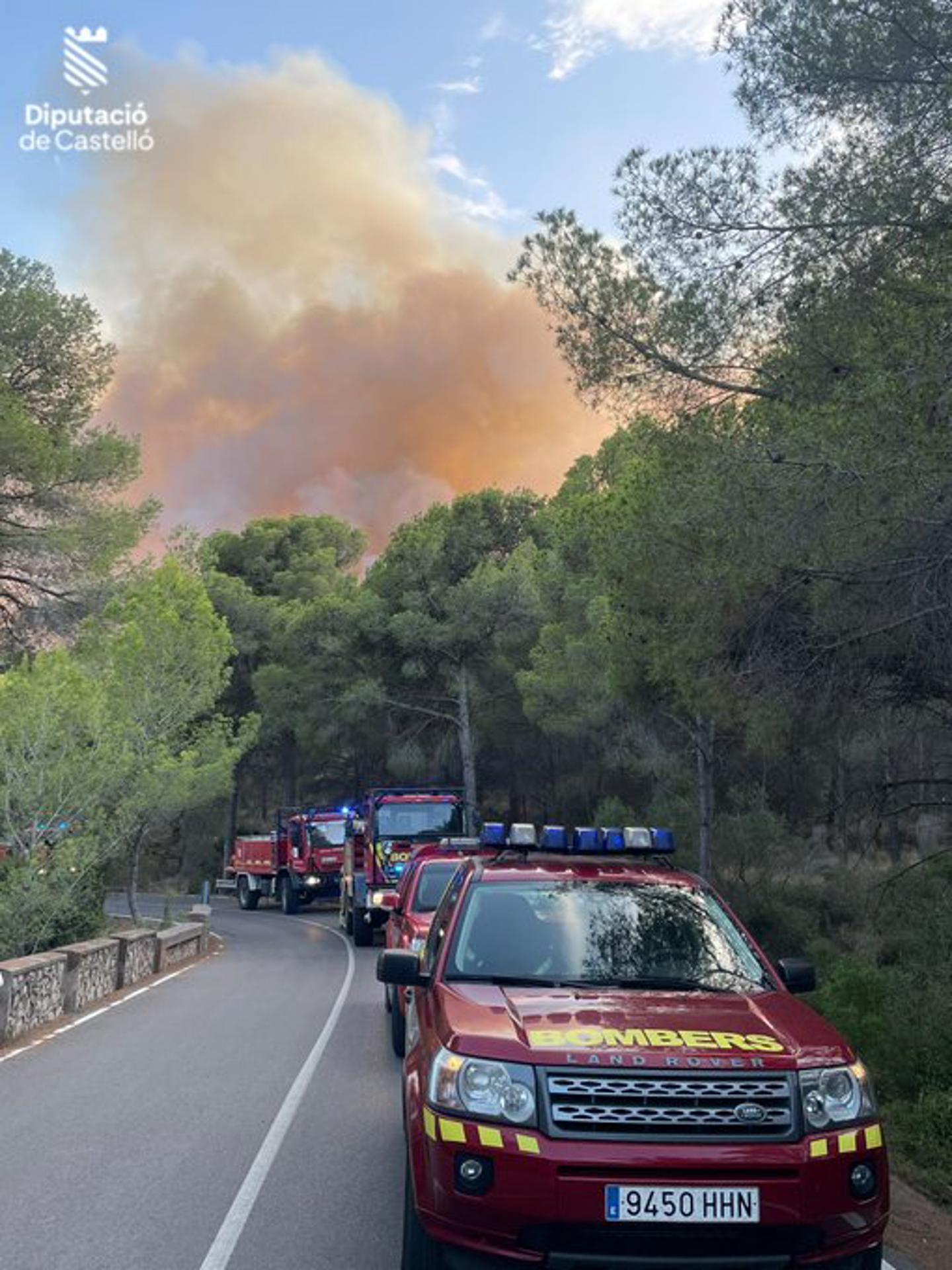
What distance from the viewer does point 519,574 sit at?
3978cm

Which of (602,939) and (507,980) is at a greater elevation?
(602,939)

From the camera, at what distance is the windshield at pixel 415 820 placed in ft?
86.8

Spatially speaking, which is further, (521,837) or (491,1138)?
(521,837)

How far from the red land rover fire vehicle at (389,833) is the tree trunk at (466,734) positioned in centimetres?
1022

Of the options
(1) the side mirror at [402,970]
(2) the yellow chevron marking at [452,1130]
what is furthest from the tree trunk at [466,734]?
(2) the yellow chevron marking at [452,1130]

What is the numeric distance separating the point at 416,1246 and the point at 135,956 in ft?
49.5

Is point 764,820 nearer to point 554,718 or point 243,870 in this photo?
point 554,718

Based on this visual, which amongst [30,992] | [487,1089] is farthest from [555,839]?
[30,992]

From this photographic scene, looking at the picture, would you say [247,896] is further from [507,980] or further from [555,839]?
[507,980]

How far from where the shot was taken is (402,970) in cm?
586

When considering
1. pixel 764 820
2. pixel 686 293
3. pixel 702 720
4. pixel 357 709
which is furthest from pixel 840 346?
pixel 357 709

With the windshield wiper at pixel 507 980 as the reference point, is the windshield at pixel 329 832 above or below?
below

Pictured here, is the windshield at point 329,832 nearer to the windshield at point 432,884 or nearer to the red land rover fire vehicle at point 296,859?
the red land rover fire vehicle at point 296,859

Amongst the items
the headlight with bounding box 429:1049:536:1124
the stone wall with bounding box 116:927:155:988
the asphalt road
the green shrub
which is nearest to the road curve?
the asphalt road
